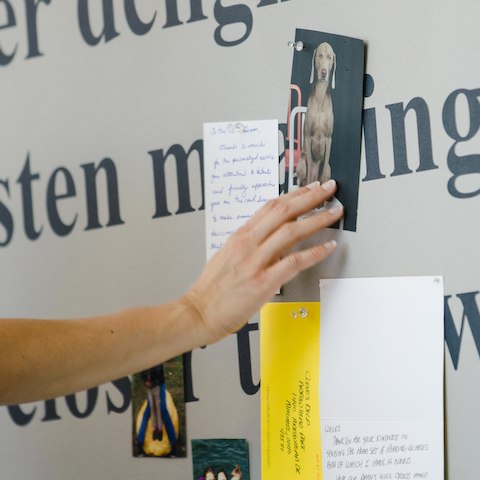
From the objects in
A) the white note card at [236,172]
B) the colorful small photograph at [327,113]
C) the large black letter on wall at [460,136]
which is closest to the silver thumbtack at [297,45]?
the colorful small photograph at [327,113]

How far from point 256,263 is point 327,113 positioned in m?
0.24

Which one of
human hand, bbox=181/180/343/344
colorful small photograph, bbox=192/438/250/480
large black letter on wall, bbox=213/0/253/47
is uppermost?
large black letter on wall, bbox=213/0/253/47

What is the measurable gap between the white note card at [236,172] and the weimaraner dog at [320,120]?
6cm

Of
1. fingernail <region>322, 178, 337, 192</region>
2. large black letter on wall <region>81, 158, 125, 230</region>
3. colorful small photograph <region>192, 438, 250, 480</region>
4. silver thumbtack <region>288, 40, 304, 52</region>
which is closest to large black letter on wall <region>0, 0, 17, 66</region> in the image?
large black letter on wall <region>81, 158, 125, 230</region>

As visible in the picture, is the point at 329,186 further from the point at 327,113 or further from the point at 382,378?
the point at 382,378

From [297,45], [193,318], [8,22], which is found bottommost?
[193,318]

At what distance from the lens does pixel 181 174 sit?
117cm

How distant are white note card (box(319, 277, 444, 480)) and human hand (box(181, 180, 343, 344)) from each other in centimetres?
8

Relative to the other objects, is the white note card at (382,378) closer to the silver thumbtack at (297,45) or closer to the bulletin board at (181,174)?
the bulletin board at (181,174)

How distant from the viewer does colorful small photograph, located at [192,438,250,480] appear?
1119 mm

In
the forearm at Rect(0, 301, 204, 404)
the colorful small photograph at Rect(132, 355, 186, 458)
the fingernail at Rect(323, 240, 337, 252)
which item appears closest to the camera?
the forearm at Rect(0, 301, 204, 404)

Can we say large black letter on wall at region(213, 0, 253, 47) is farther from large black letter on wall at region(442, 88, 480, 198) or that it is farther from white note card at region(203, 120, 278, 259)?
large black letter on wall at region(442, 88, 480, 198)

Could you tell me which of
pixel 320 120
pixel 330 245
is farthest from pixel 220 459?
pixel 320 120

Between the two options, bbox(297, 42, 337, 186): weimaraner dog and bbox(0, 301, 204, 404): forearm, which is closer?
bbox(0, 301, 204, 404): forearm
